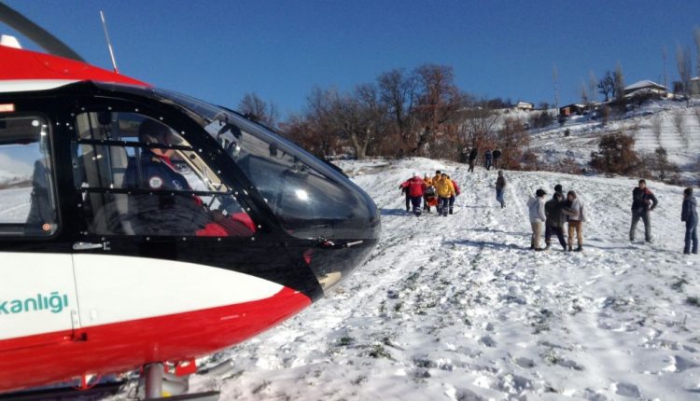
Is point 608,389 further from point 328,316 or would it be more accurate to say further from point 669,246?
point 669,246

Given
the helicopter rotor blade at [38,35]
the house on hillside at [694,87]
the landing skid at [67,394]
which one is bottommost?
the landing skid at [67,394]

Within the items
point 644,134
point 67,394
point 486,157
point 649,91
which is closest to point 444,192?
point 486,157

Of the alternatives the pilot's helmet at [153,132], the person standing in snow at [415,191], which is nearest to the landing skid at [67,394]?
the pilot's helmet at [153,132]

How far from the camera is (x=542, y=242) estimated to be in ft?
43.0

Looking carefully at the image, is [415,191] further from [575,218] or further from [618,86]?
[618,86]

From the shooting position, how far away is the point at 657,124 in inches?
2498

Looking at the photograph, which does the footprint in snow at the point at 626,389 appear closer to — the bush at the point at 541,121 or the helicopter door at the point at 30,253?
the helicopter door at the point at 30,253

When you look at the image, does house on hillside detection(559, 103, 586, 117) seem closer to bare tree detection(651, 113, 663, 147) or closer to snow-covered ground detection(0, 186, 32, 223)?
bare tree detection(651, 113, 663, 147)

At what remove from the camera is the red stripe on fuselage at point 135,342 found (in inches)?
108

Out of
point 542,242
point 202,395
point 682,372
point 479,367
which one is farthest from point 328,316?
point 542,242

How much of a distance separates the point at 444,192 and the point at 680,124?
205 ft

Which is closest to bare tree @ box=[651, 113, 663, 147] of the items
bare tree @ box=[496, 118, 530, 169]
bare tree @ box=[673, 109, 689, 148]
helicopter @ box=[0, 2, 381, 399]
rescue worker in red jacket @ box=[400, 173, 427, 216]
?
bare tree @ box=[673, 109, 689, 148]

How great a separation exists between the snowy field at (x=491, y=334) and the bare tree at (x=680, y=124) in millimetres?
58838

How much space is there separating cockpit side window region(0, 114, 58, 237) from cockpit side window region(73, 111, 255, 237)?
0.63 ft
